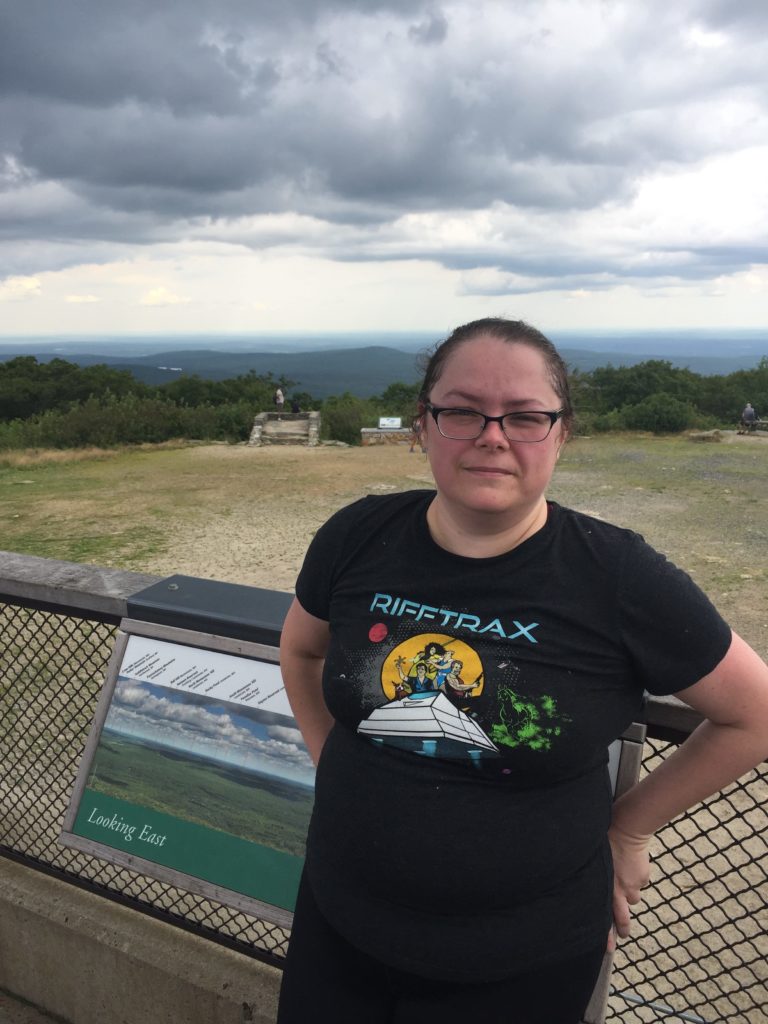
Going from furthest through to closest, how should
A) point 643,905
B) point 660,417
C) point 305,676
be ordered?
point 660,417 → point 643,905 → point 305,676

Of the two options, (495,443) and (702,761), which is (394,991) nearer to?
(702,761)

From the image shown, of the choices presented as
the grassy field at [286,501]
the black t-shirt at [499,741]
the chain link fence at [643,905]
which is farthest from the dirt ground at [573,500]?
the black t-shirt at [499,741]

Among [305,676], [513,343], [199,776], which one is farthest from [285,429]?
[513,343]

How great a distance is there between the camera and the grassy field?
10.0 metres

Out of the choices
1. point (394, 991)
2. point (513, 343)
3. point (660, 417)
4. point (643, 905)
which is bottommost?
point (643, 905)

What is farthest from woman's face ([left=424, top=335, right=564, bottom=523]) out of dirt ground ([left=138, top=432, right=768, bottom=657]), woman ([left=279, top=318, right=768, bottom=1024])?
dirt ground ([left=138, top=432, right=768, bottom=657])

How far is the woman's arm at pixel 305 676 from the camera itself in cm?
174

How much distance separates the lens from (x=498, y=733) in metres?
1.38

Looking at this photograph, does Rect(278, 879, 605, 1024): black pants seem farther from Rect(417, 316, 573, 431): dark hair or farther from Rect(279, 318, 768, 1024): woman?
Rect(417, 316, 573, 431): dark hair

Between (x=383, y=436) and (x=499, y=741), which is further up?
(x=499, y=741)

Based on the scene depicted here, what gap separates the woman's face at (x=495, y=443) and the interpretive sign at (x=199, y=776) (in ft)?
2.46

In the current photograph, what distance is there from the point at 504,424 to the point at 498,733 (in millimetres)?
594

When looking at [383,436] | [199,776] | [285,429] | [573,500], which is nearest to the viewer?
[199,776]

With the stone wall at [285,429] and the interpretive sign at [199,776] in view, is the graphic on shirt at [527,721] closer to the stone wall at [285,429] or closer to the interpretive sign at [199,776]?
the interpretive sign at [199,776]
